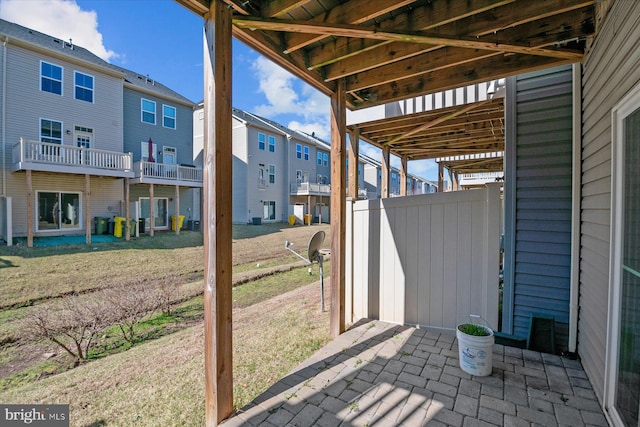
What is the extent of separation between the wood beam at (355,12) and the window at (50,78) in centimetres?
1301

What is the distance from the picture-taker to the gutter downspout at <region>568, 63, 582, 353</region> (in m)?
2.77

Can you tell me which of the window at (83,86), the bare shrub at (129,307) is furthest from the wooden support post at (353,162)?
the window at (83,86)

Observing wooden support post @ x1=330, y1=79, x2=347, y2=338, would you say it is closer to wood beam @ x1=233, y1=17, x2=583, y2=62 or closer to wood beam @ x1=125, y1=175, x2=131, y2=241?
wood beam @ x1=233, y1=17, x2=583, y2=62

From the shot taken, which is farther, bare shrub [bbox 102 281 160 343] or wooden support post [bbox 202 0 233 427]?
bare shrub [bbox 102 281 160 343]

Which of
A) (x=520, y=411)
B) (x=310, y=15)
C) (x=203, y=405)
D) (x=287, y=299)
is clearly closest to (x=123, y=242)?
(x=287, y=299)

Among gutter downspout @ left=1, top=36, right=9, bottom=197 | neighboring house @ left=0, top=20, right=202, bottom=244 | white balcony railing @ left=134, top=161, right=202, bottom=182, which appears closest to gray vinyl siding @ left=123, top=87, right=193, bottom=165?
neighboring house @ left=0, top=20, right=202, bottom=244

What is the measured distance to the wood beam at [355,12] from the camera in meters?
A: 2.15

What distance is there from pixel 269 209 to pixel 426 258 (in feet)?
57.3

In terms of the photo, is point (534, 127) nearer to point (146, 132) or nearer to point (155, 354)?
point (155, 354)

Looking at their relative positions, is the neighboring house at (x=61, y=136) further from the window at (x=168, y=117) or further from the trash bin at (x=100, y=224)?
the window at (x=168, y=117)

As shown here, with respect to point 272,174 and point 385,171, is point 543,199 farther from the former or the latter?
point 272,174

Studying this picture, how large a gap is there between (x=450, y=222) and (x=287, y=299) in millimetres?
3099

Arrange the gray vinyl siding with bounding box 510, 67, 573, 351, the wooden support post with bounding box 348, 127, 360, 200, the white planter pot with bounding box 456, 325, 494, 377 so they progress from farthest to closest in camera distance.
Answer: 1. the wooden support post with bounding box 348, 127, 360, 200
2. the gray vinyl siding with bounding box 510, 67, 573, 351
3. the white planter pot with bounding box 456, 325, 494, 377

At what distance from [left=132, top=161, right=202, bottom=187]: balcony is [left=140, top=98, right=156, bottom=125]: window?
2572 mm
